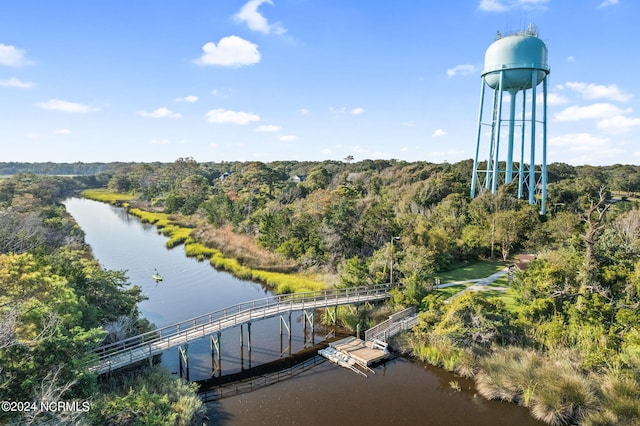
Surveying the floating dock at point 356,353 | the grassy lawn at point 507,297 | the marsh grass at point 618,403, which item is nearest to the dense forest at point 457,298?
the marsh grass at point 618,403

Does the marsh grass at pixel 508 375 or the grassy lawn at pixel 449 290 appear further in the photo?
the grassy lawn at pixel 449 290

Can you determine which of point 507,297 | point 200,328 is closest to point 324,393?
point 200,328

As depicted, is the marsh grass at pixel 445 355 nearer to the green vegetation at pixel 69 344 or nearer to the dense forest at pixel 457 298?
the dense forest at pixel 457 298

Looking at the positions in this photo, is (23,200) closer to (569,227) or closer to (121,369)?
(121,369)

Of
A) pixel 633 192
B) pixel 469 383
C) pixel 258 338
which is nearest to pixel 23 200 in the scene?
pixel 258 338

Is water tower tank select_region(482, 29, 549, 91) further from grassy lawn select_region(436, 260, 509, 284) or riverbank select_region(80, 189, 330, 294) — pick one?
riverbank select_region(80, 189, 330, 294)
